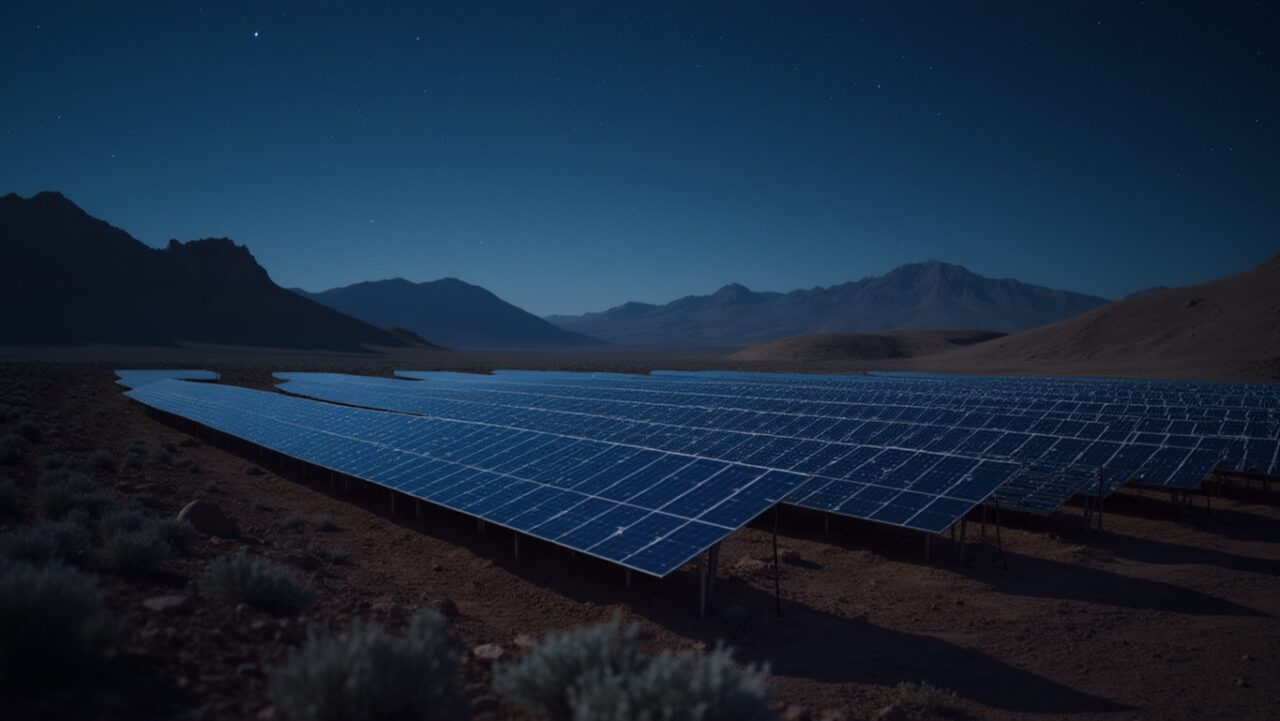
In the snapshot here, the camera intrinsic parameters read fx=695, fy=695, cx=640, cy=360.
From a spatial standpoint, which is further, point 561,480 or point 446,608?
point 561,480

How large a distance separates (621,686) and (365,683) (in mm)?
1768

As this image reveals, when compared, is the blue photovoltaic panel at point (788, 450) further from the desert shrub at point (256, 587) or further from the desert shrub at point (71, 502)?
the desert shrub at point (71, 502)

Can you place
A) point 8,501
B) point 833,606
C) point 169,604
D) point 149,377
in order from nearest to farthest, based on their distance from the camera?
point 169,604
point 833,606
point 8,501
point 149,377

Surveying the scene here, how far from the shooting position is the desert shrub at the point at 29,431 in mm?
21417

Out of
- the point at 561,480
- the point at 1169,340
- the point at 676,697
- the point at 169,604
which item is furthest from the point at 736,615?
the point at 1169,340

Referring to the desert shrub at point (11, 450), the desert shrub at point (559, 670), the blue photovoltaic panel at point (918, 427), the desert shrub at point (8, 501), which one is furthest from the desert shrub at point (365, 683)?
the desert shrub at point (11, 450)

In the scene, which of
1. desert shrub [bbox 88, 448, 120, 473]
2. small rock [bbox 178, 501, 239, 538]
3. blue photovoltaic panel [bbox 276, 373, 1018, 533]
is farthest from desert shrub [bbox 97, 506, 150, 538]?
desert shrub [bbox 88, 448, 120, 473]

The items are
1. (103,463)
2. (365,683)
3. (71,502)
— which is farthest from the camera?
(103,463)

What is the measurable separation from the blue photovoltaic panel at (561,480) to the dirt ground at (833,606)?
1093 millimetres

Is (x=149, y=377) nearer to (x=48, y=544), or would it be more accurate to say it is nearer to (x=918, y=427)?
(x=48, y=544)

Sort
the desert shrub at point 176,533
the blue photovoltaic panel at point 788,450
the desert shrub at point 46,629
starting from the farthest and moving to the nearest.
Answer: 1. the blue photovoltaic panel at point 788,450
2. the desert shrub at point 176,533
3. the desert shrub at point 46,629

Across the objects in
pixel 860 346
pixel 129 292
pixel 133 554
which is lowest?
pixel 133 554

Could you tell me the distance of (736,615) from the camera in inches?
422

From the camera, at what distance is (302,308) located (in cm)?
15650
